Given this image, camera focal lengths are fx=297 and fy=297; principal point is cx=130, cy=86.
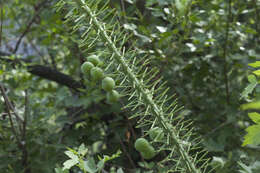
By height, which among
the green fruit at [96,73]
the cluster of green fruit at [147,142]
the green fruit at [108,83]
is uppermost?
the green fruit at [96,73]

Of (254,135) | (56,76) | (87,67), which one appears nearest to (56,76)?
(56,76)

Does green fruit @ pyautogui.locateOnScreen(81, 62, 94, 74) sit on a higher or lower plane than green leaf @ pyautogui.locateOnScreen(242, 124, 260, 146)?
higher

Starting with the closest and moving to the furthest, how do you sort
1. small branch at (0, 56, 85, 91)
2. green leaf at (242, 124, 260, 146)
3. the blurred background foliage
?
green leaf at (242, 124, 260, 146) < the blurred background foliage < small branch at (0, 56, 85, 91)

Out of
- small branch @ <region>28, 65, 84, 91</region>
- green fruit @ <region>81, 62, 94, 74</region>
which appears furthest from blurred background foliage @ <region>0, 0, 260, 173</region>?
green fruit @ <region>81, 62, 94, 74</region>

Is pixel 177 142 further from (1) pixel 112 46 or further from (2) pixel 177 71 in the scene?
(2) pixel 177 71

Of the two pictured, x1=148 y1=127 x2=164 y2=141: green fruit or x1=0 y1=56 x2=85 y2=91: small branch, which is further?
x1=0 y1=56 x2=85 y2=91: small branch

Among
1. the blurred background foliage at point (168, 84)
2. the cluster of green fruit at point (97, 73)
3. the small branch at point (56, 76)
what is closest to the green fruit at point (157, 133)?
the cluster of green fruit at point (97, 73)

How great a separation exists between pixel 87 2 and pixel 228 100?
122 cm

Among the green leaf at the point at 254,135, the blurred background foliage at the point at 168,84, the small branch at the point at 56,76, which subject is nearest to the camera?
the green leaf at the point at 254,135

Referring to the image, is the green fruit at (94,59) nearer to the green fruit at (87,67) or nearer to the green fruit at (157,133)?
the green fruit at (87,67)

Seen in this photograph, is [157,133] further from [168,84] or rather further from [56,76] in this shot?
[56,76]

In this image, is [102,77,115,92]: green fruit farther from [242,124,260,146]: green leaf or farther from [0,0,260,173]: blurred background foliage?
[0,0,260,173]: blurred background foliage

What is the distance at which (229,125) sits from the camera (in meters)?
1.66

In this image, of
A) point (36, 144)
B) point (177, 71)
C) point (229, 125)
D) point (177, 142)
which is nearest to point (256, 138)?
point (177, 142)
